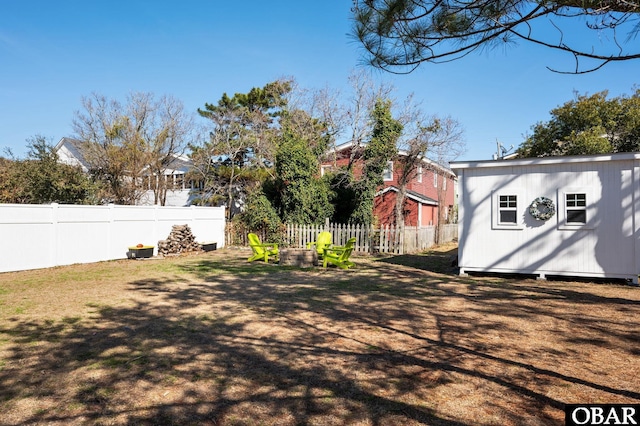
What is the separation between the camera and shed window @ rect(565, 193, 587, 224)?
9.91 meters

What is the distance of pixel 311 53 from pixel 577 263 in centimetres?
993

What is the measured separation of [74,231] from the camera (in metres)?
12.7

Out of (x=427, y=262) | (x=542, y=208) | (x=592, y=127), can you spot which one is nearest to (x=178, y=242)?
(x=427, y=262)

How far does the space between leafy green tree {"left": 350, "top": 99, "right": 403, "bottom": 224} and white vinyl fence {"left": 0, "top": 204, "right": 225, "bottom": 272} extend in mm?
7927

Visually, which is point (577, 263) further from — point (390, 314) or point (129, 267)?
point (129, 267)

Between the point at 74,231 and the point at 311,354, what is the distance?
11209mm

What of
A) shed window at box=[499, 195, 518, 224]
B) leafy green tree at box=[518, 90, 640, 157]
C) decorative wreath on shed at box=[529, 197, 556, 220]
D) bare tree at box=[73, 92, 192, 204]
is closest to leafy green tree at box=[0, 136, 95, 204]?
bare tree at box=[73, 92, 192, 204]

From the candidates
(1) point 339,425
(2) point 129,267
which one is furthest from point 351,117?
(1) point 339,425

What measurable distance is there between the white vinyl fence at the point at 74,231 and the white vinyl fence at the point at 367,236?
4.99 m

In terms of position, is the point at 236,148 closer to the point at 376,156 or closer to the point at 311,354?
the point at 376,156

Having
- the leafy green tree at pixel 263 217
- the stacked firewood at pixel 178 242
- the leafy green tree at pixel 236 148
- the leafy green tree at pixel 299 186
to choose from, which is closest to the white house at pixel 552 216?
the leafy green tree at pixel 299 186

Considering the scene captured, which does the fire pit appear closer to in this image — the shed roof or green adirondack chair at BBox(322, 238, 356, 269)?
green adirondack chair at BBox(322, 238, 356, 269)

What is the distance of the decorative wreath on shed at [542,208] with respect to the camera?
1012cm

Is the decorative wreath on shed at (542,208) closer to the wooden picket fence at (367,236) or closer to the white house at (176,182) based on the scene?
the wooden picket fence at (367,236)
